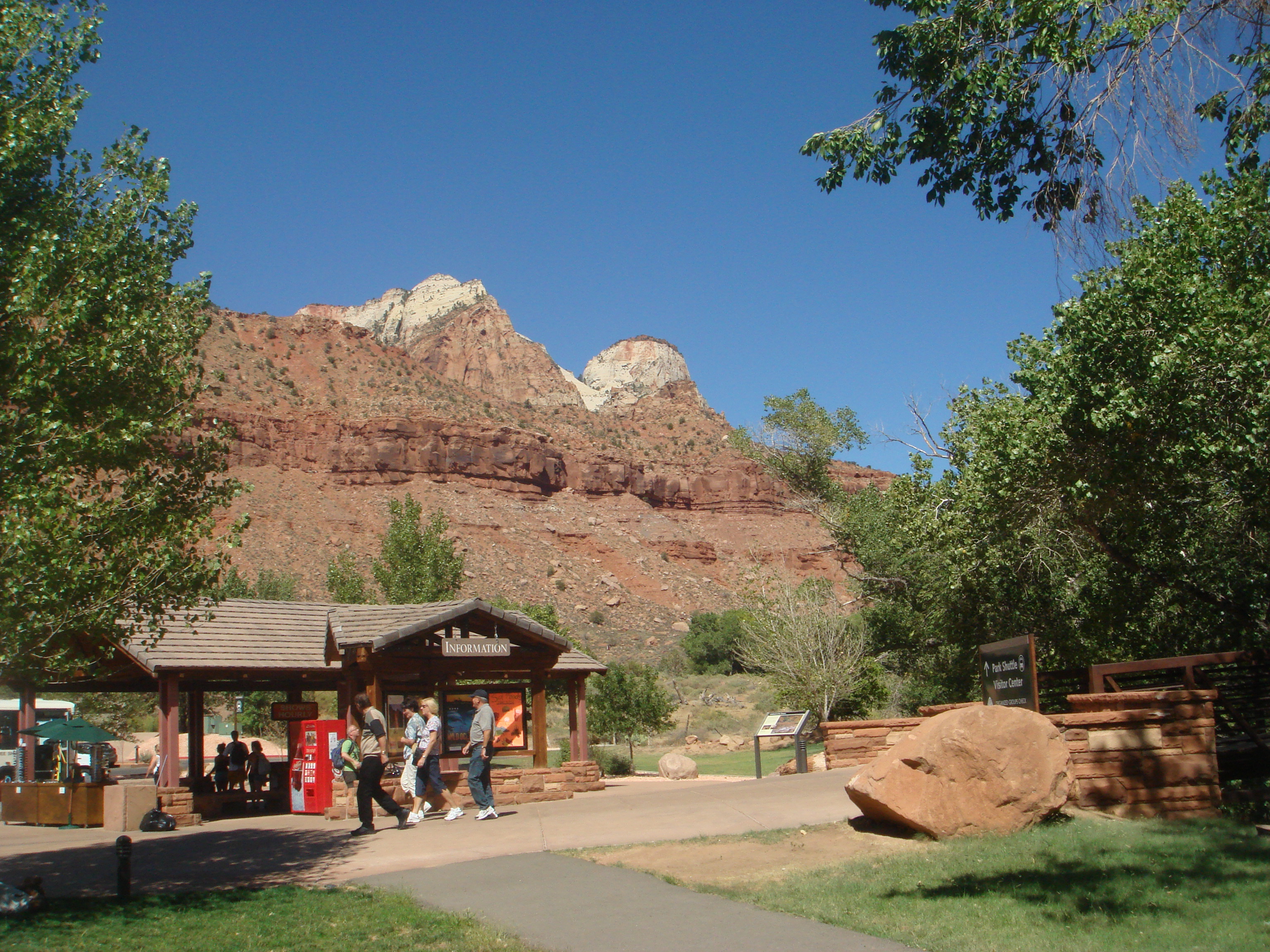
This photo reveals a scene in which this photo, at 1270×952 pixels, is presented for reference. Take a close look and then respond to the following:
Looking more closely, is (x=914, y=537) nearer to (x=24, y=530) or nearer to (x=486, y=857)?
(x=486, y=857)

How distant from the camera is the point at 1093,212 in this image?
9422mm

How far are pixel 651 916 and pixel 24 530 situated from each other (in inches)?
236

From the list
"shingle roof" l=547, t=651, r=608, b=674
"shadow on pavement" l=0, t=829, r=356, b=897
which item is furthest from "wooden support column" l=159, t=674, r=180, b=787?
"shingle roof" l=547, t=651, r=608, b=674

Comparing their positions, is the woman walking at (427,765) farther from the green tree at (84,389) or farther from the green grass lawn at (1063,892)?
the green grass lawn at (1063,892)

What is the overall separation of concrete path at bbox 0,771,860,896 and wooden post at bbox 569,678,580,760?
4.52m

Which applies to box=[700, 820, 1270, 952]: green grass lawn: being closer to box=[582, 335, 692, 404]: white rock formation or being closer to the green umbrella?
the green umbrella

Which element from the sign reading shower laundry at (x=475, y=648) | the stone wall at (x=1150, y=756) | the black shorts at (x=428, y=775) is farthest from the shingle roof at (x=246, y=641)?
the stone wall at (x=1150, y=756)

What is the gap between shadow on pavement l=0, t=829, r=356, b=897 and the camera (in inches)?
395

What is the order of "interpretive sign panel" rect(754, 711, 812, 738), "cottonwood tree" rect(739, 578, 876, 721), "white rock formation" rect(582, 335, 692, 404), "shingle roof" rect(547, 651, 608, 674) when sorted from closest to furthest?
1. "interpretive sign panel" rect(754, 711, 812, 738)
2. "shingle roof" rect(547, 651, 608, 674)
3. "cottonwood tree" rect(739, 578, 876, 721)
4. "white rock formation" rect(582, 335, 692, 404)

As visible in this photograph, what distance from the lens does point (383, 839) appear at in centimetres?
1278

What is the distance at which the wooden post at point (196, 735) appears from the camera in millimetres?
19156

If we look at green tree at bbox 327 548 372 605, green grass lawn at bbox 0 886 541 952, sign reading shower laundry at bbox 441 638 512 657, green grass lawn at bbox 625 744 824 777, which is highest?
green tree at bbox 327 548 372 605

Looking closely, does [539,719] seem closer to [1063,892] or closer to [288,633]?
[288,633]

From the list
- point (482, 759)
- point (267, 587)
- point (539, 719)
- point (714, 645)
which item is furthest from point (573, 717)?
point (714, 645)
